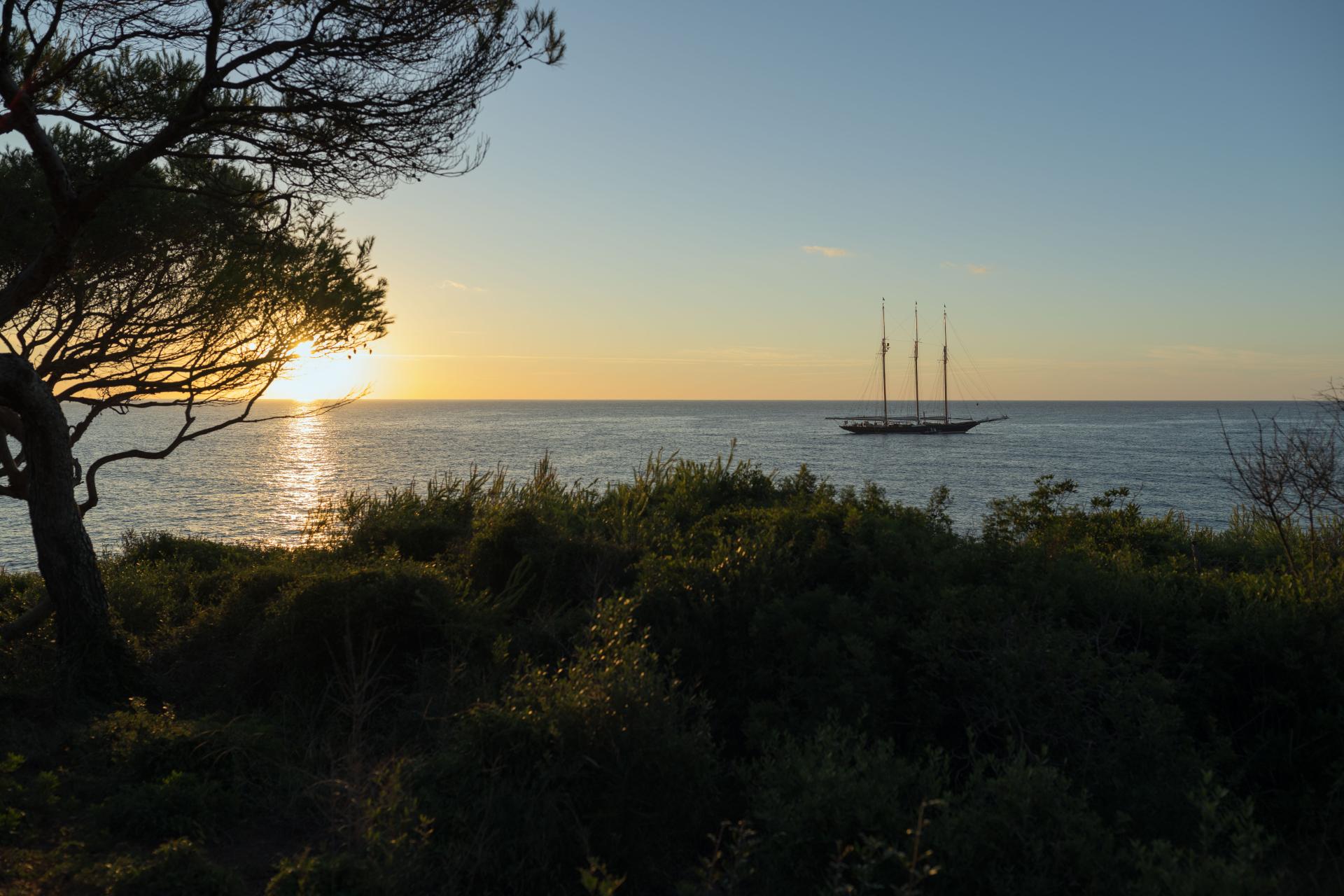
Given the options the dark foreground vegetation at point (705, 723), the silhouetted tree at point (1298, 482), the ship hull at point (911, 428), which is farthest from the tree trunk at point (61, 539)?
the ship hull at point (911, 428)

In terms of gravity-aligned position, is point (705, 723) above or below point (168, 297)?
below

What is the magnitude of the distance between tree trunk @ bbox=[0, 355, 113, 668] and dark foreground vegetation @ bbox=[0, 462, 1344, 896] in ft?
1.17

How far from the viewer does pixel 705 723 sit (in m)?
5.52

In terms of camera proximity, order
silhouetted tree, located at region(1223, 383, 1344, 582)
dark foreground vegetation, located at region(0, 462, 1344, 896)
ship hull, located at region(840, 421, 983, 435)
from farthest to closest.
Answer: ship hull, located at region(840, 421, 983, 435), silhouetted tree, located at region(1223, 383, 1344, 582), dark foreground vegetation, located at region(0, 462, 1344, 896)

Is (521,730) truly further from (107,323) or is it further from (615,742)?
(107,323)

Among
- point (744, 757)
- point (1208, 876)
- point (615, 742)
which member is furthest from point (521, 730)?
point (1208, 876)

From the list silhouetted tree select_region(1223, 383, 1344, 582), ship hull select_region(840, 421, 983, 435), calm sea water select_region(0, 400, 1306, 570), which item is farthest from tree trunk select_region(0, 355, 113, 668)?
ship hull select_region(840, 421, 983, 435)

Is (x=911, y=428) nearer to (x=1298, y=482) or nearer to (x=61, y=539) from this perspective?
(x=1298, y=482)

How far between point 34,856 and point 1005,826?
5.31 meters

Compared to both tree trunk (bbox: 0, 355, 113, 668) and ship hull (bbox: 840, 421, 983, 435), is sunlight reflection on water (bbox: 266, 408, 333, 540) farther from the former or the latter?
ship hull (bbox: 840, 421, 983, 435)

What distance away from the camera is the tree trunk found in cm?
756

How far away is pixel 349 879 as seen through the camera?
4191mm

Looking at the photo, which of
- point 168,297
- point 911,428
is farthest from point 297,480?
point 911,428

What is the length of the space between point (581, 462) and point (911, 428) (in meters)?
67.2
